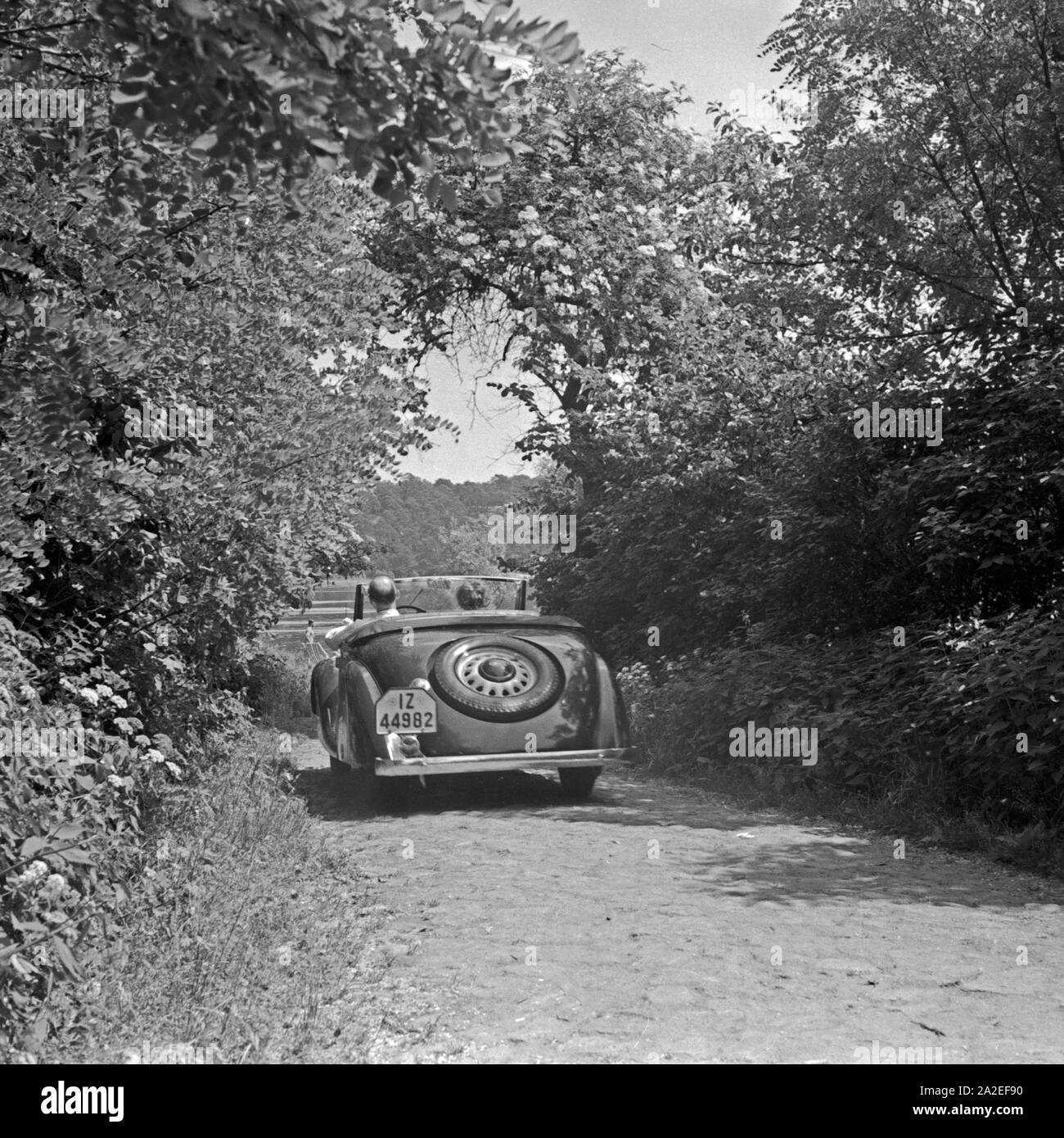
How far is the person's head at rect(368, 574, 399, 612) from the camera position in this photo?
11633mm

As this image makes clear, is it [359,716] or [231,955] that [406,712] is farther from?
[231,955]

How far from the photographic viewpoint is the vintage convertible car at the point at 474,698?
973 centimetres

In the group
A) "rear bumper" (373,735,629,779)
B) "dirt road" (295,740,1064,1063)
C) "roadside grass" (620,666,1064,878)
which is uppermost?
"rear bumper" (373,735,629,779)

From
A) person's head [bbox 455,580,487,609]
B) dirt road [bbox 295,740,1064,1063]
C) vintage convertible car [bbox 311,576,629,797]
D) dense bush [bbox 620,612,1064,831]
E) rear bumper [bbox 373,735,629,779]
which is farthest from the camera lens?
person's head [bbox 455,580,487,609]

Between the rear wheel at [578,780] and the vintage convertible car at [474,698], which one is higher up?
the vintage convertible car at [474,698]

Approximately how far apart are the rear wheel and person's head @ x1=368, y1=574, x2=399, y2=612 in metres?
2.29

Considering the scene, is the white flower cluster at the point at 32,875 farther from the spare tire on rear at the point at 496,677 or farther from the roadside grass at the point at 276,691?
the roadside grass at the point at 276,691

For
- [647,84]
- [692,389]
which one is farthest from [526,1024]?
[647,84]

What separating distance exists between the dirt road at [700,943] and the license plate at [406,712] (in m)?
0.76

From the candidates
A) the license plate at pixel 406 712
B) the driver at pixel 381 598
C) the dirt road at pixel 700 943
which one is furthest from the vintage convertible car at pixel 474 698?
the driver at pixel 381 598

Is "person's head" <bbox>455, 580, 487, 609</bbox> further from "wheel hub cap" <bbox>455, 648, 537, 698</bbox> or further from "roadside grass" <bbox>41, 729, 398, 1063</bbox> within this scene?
"roadside grass" <bbox>41, 729, 398, 1063</bbox>

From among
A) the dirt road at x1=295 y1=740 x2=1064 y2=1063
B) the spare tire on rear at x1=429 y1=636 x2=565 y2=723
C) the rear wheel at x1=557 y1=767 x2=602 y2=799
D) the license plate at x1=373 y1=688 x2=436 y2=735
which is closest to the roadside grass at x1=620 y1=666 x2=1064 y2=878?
the dirt road at x1=295 y1=740 x2=1064 y2=1063

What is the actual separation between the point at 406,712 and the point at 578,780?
6.60 ft

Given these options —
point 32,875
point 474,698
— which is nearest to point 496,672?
point 474,698
